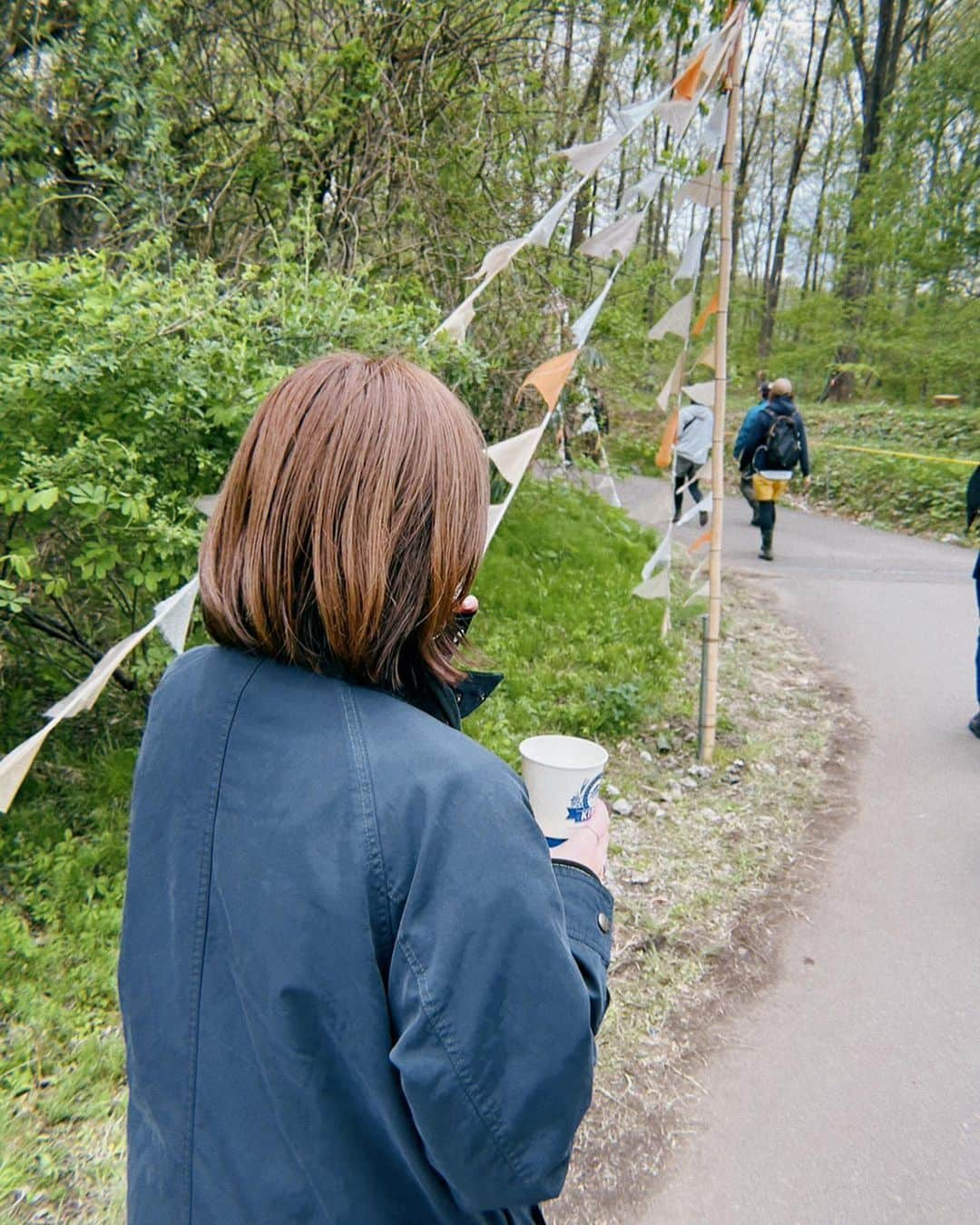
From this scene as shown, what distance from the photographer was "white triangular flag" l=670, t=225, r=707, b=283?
385 centimetres

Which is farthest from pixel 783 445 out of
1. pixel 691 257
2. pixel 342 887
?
pixel 342 887

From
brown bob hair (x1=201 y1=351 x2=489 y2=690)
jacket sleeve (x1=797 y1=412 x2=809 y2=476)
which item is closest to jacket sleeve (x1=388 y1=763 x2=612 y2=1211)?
brown bob hair (x1=201 y1=351 x2=489 y2=690)

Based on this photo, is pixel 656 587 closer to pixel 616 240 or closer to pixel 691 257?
pixel 691 257

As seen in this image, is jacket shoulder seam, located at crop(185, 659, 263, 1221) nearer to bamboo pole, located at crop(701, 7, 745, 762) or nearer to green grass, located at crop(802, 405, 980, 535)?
bamboo pole, located at crop(701, 7, 745, 762)

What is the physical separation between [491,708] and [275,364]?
2.27 m

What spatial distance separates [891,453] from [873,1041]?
41.3 ft

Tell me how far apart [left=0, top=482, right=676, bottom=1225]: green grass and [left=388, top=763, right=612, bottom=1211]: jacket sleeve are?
177 cm

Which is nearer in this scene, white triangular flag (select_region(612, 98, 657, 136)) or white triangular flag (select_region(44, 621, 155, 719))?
white triangular flag (select_region(44, 621, 155, 719))

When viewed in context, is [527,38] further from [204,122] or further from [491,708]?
[491,708]

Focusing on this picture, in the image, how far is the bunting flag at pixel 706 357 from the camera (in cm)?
426

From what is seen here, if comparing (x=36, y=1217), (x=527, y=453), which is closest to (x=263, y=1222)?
(x=36, y=1217)

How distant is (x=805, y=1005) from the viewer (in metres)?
3.04

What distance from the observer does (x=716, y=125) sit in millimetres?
3936

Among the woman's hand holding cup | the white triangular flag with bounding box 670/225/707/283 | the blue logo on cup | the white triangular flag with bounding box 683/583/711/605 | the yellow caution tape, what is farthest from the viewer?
the yellow caution tape
